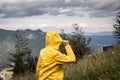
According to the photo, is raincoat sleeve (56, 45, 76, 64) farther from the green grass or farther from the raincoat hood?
the green grass

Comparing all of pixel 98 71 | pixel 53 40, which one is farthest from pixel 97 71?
pixel 53 40

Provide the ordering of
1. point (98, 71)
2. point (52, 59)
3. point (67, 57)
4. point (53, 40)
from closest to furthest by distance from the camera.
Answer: point (67, 57) → point (52, 59) → point (53, 40) → point (98, 71)

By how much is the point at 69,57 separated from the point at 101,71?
3.11m

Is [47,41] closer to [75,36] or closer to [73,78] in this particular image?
[73,78]

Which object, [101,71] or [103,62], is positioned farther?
[103,62]

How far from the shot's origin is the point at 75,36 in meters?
59.8

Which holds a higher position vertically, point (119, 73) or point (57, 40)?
point (57, 40)

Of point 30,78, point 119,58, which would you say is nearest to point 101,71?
point 119,58

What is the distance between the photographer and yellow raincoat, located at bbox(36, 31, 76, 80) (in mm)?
7168

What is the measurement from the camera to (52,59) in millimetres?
7266

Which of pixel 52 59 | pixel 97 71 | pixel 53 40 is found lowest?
pixel 97 71

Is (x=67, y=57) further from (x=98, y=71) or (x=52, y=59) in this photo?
(x=98, y=71)

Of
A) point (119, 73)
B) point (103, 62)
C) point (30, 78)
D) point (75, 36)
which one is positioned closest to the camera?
point (119, 73)

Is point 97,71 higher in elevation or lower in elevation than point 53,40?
lower
